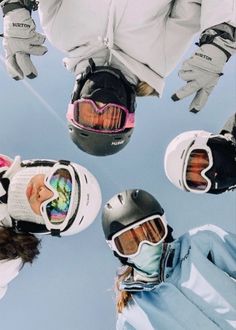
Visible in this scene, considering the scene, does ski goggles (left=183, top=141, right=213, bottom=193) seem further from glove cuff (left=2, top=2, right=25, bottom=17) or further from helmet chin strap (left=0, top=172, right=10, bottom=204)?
glove cuff (left=2, top=2, right=25, bottom=17)

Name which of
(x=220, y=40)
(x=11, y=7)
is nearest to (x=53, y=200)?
(x=11, y=7)

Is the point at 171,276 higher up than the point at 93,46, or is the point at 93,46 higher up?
the point at 93,46

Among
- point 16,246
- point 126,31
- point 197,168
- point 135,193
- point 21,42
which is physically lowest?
point 16,246

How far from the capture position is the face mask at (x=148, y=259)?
261cm

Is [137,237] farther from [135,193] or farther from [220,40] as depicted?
[220,40]

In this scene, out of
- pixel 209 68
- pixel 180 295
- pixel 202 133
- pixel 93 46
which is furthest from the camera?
pixel 93 46

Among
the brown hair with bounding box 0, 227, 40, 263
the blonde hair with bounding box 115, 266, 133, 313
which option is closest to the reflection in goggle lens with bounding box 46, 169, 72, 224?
the brown hair with bounding box 0, 227, 40, 263

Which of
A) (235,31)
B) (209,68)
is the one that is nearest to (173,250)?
(209,68)

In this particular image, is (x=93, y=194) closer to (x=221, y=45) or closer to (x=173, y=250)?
(x=173, y=250)

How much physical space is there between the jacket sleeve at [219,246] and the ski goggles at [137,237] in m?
0.19

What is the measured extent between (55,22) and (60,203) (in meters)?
1.04

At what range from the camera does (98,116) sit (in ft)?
9.23

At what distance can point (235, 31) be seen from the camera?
2826 mm

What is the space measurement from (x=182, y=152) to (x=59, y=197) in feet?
2.25
